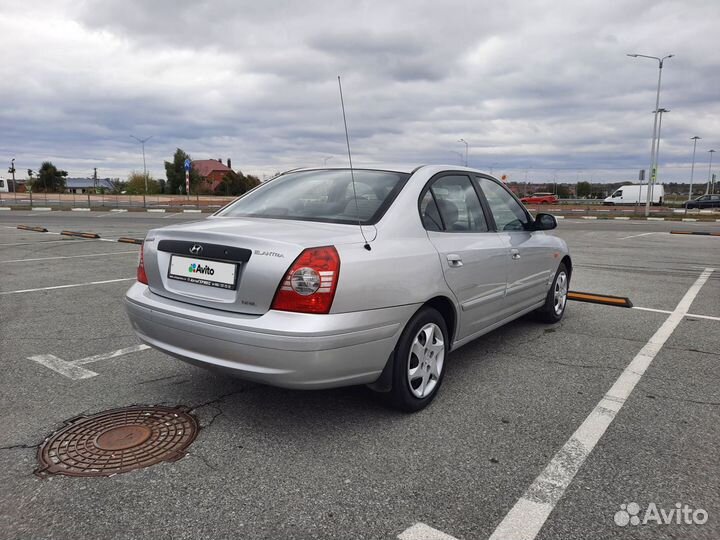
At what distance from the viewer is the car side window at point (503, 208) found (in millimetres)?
4434

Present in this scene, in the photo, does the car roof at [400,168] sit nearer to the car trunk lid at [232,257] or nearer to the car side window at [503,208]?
the car side window at [503,208]

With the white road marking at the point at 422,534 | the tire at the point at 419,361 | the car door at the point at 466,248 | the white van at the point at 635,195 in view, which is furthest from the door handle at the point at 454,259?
the white van at the point at 635,195

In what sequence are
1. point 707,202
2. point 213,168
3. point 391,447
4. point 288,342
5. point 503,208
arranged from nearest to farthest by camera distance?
point 288,342
point 391,447
point 503,208
point 707,202
point 213,168

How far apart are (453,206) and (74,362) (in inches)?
123

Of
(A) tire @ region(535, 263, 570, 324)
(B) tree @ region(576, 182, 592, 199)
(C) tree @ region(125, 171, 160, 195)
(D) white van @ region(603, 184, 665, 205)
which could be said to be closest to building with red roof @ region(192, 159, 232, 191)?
(C) tree @ region(125, 171, 160, 195)

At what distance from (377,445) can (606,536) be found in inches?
46.0

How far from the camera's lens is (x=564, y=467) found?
2703 millimetres

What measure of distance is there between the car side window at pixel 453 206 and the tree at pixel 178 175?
10340cm

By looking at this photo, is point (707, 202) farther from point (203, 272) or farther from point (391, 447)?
point (203, 272)

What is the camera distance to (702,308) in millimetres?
6531

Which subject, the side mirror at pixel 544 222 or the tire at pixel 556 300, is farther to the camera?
the tire at pixel 556 300

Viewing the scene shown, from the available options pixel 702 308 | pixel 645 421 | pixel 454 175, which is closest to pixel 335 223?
pixel 454 175

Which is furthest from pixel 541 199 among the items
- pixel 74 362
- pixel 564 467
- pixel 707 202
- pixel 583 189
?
pixel 564 467

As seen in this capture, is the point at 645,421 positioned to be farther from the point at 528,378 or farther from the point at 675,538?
the point at 675,538
